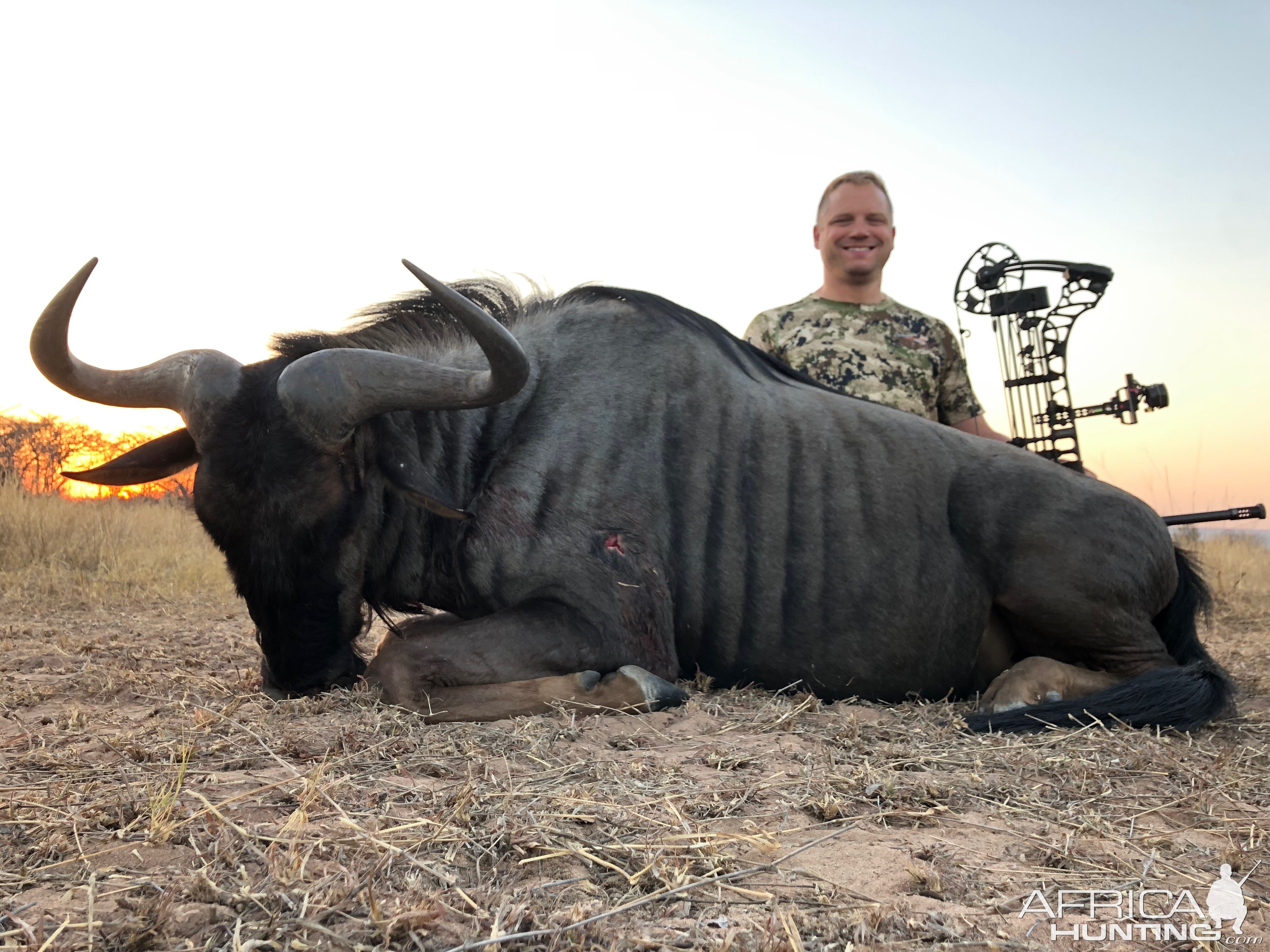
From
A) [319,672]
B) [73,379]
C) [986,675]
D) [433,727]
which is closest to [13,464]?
[73,379]

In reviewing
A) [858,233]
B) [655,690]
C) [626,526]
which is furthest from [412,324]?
[858,233]

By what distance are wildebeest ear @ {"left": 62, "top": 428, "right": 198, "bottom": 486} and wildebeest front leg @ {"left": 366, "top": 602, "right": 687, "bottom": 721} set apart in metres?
1.13

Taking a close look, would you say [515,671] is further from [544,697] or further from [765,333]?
[765,333]

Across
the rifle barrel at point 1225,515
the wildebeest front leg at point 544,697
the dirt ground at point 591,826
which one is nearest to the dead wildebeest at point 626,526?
the wildebeest front leg at point 544,697

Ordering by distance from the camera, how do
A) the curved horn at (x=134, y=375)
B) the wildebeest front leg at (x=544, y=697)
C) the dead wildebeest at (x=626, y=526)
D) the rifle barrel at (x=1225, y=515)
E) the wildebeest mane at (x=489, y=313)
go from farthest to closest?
the rifle barrel at (x=1225, y=515)
the wildebeest mane at (x=489, y=313)
the curved horn at (x=134, y=375)
the dead wildebeest at (x=626, y=526)
the wildebeest front leg at (x=544, y=697)

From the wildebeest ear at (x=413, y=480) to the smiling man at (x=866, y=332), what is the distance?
305 cm

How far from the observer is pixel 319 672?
2963 millimetres

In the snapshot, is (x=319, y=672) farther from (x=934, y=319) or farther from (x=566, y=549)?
(x=934, y=319)

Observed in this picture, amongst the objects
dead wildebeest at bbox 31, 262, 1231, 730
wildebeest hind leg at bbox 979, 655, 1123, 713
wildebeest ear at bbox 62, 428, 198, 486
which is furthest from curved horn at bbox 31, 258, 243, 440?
wildebeest hind leg at bbox 979, 655, 1123, 713

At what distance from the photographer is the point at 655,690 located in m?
2.82

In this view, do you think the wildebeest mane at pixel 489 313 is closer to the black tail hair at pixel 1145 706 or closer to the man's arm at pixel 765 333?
the black tail hair at pixel 1145 706

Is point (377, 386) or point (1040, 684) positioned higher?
point (377, 386)

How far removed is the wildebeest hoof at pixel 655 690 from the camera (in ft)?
9.19

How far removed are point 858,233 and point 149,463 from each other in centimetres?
436
